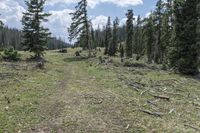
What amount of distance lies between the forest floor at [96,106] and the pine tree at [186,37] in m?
8.22

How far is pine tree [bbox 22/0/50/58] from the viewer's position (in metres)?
48.8

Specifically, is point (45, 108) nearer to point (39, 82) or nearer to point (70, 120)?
point (70, 120)

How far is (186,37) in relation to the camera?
35.4m

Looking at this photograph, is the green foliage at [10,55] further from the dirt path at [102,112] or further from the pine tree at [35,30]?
the dirt path at [102,112]

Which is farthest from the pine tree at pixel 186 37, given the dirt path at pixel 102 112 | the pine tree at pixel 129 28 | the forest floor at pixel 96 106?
the pine tree at pixel 129 28

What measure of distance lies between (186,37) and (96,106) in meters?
20.3

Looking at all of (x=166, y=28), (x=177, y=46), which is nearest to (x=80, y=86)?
(x=177, y=46)

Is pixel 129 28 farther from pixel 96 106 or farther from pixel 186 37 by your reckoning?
pixel 96 106

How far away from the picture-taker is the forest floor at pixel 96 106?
14.7 meters

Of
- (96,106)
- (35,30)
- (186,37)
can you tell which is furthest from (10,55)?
(96,106)

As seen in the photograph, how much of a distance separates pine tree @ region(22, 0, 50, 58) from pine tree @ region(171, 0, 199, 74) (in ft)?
70.4

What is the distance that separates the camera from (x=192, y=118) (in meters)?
16.8

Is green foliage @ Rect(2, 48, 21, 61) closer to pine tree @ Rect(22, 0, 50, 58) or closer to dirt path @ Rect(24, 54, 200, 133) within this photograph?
pine tree @ Rect(22, 0, 50, 58)

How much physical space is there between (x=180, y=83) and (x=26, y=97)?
46.8ft
